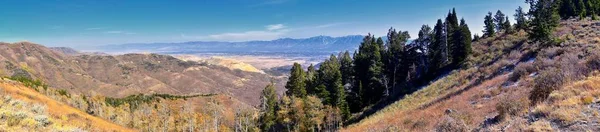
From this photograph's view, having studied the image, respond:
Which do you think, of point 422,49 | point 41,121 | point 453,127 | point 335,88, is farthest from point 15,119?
point 422,49

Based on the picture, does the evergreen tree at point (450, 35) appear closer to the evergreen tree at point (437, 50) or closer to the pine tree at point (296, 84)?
the evergreen tree at point (437, 50)

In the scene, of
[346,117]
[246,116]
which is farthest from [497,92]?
[246,116]

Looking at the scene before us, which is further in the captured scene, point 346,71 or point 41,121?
point 346,71

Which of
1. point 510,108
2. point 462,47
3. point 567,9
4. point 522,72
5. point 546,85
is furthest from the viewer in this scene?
point 567,9

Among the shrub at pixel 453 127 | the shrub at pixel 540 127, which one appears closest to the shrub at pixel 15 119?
the shrub at pixel 453 127

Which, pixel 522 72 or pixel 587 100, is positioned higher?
pixel 587 100

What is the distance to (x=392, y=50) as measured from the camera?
6988 cm

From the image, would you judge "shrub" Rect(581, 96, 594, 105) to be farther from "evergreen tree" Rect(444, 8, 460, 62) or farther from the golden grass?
"evergreen tree" Rect(444, 8, 460, 62)

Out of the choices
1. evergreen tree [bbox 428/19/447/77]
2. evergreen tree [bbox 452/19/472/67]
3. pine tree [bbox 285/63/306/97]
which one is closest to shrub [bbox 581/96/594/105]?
evergreen tree [bbox 452/19/472/67]

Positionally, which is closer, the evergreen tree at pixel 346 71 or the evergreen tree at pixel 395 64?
the evergreen tree at pixel 395 64

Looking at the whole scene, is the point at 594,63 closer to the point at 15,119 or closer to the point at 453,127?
the point at 453,127

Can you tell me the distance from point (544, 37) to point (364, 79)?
30.8m

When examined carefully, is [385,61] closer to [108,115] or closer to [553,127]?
[553,127]

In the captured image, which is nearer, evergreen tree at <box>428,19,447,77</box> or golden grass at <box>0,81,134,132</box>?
golden grass at <box>0,81,134,132</box>
